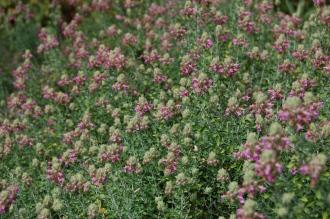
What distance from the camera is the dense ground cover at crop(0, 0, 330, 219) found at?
4062mm

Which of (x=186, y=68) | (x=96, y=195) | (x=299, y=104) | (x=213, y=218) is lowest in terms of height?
(x=213, y=218)

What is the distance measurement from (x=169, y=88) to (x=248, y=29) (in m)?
1.17

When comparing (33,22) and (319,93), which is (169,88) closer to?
(319,93)

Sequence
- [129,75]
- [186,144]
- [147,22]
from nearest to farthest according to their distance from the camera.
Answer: [186,144]
[129,75]
[147,22]

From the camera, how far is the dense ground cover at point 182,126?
160 inches

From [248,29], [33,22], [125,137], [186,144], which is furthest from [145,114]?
[33,22]

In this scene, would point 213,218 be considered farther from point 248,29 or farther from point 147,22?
point 147,22

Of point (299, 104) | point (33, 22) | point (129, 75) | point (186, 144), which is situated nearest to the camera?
point (299, 104)

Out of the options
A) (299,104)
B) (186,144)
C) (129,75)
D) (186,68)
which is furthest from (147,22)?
(299,104)

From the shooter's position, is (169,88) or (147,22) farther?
(147,22)

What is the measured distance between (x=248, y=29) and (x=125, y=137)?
82.1 inches

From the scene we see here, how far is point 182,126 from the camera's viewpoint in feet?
18.3

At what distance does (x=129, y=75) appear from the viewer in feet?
21.4

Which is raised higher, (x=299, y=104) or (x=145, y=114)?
(x=299, y=104)
